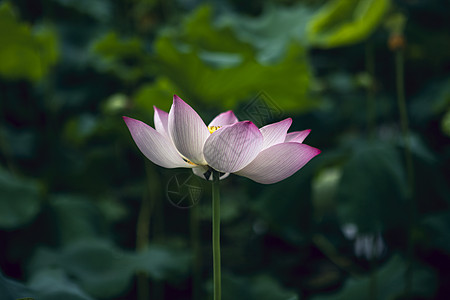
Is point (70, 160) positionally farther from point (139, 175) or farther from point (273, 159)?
point (273, 159)

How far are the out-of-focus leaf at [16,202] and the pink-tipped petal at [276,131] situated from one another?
78cm

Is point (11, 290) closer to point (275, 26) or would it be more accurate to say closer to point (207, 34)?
point (207, 34)

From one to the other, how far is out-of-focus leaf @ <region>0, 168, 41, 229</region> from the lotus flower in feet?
2.44

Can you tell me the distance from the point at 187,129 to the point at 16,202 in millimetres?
779

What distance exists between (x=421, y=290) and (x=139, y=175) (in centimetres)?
104

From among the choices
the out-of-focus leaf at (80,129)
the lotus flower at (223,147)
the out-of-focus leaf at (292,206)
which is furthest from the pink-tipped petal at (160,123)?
the out-of-focus leaf at (80,129)

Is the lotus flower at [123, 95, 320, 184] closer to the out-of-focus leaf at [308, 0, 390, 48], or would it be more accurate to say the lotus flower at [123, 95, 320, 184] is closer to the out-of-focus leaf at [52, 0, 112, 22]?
the out-of-focus leaf at [308, 0, 390, 48]

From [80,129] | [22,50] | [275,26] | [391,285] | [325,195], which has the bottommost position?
[391,285]

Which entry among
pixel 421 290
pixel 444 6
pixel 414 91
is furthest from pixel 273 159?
pixel 414 91

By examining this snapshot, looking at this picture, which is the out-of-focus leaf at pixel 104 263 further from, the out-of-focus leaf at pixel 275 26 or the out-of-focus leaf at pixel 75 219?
the out-of-focus leaf at pixel 275 26

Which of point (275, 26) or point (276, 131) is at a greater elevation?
point (275, 26)

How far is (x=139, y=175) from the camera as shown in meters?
1.55

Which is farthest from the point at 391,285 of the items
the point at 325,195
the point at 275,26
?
the point at 275,26

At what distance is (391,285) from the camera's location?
2.57 ft
